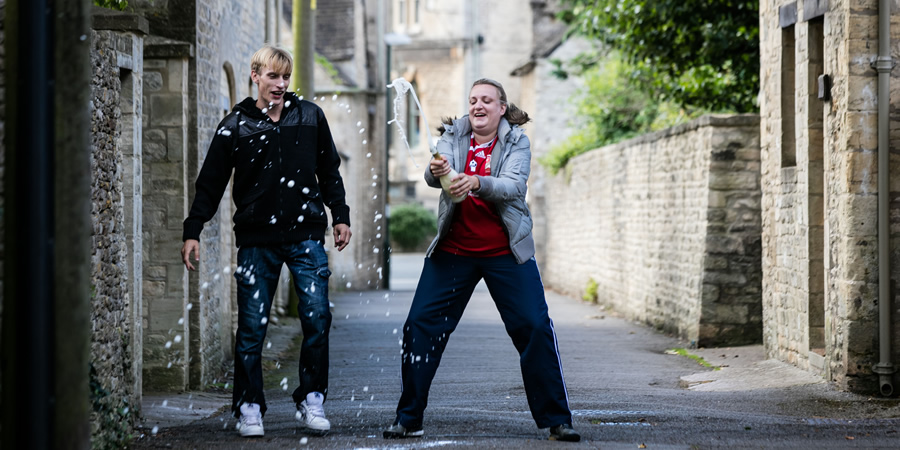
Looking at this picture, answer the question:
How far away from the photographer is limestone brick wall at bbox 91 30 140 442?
539 centimetres

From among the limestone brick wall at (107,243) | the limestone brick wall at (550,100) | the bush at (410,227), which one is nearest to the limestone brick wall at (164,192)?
the limestone brick wall at (107,243)

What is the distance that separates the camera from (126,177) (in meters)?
6.88

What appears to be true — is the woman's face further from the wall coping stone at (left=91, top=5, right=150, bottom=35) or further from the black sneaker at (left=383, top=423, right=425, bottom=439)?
the wall coping stone at (left=91, top=5, right=150, bottom=35)

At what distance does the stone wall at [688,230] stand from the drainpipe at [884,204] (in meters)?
3.82

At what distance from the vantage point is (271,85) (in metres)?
5.66

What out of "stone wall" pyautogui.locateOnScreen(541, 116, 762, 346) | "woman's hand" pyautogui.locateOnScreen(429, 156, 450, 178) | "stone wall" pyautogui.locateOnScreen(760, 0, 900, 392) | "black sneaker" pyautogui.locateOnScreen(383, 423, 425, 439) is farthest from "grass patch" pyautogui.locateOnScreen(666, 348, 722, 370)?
"woman's hand" pyautogui.locateOnScreen(429, 156, 450, 178)

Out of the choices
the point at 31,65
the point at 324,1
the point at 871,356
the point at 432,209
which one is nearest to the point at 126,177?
the point at 31,65

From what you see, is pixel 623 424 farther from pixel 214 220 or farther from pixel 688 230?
pixel 688 230

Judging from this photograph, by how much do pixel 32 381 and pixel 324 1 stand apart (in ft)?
88.3

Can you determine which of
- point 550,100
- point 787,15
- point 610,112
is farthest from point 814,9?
point 550,100

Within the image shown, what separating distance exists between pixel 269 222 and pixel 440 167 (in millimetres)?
1045

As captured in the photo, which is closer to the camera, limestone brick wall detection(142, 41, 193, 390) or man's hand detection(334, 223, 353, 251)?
man's hand detection(334, 223, 353, 251)

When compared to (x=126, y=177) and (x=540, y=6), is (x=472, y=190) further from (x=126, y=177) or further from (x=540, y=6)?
(x=540, y=6)

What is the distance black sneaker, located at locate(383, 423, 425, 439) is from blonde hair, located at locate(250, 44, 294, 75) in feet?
6.43
